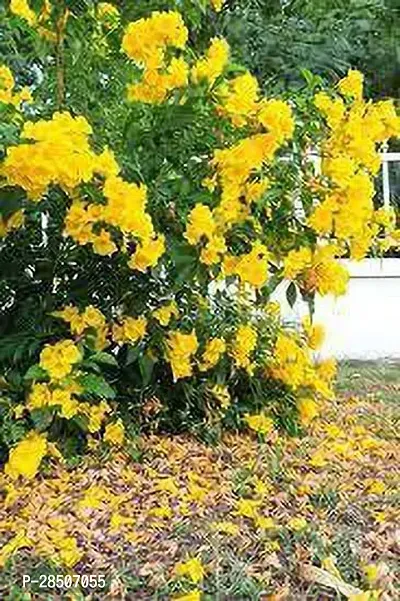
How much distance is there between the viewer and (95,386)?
3.37 meters

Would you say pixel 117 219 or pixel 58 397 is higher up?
pixel 117 219

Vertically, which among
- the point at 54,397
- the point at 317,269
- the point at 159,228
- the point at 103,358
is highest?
the point at 159,228

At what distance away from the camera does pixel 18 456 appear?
3.31 m

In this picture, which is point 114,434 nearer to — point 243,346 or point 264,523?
point 243,346

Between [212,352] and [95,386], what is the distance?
A: 56 cm

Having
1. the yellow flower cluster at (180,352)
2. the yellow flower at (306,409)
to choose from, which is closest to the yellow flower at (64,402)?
the yellow flower cluster at (180,352)

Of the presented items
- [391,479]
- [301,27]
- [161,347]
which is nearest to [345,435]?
[391,479]

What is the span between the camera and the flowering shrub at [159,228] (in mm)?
3266

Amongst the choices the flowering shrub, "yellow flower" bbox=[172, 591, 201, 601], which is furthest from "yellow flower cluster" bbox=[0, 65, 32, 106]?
"yellow flower" bbox=[172, 591, 201, 601]

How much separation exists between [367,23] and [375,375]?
3389mm

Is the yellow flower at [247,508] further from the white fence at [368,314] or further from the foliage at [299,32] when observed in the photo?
the foliage at [299,32]

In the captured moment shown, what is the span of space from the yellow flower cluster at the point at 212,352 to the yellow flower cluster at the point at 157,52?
0.94 metres

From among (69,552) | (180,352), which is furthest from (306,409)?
(69,552)

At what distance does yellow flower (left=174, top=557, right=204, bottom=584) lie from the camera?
2.59m
